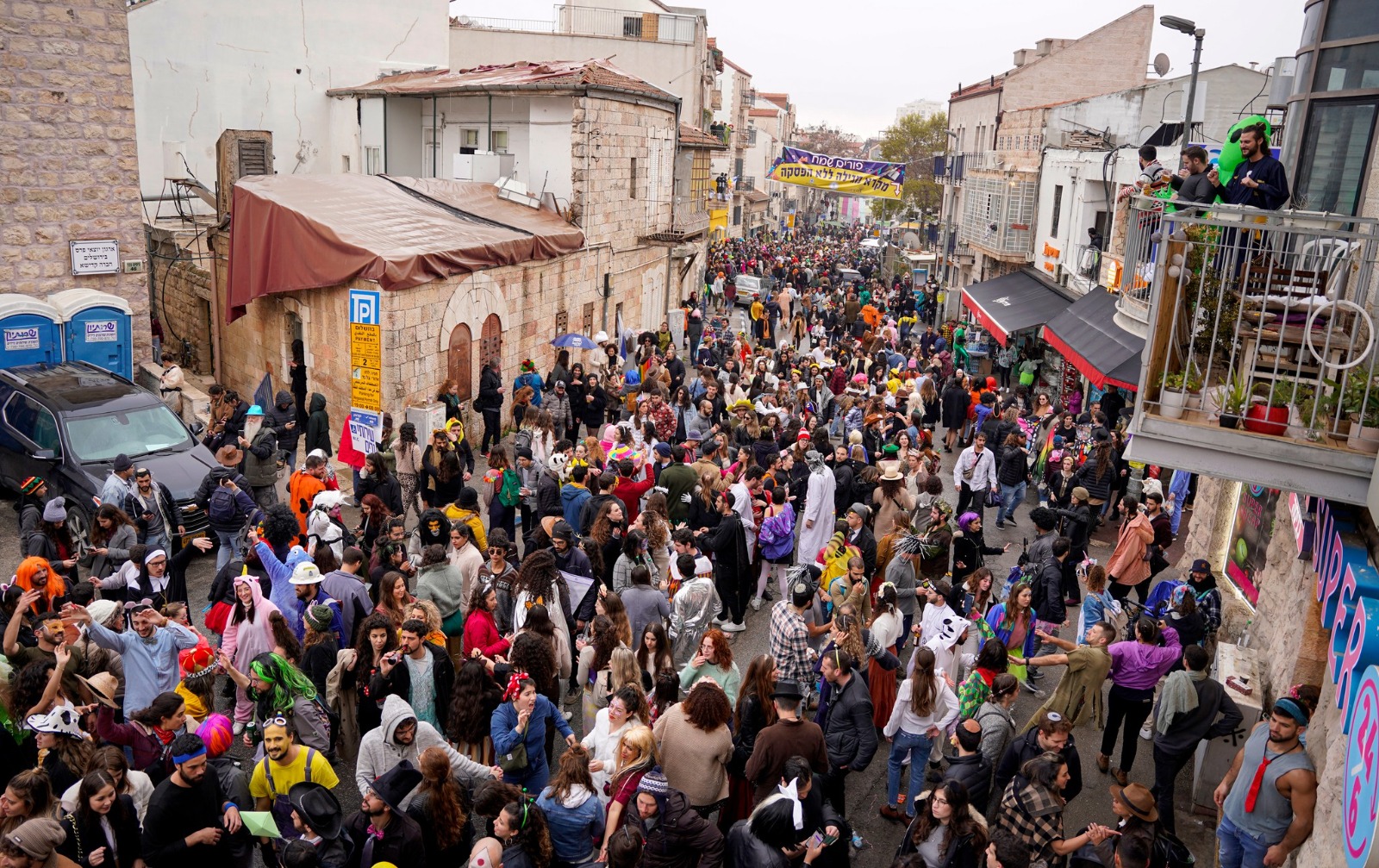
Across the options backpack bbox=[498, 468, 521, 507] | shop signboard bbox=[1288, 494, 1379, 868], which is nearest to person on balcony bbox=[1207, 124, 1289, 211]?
shop signboard bbox=[1288, 494, 1379, 868]

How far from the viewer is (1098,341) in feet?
52.9

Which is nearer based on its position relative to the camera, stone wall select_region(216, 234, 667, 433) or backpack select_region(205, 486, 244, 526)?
backpack select_region(205, 486, 244, 526)

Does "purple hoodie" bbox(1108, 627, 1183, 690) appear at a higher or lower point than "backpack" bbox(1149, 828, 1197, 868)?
higher

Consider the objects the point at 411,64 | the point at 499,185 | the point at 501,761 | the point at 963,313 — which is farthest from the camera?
the point at 963,313

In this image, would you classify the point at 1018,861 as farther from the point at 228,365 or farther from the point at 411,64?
the point at 411,64

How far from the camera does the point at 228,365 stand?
17.5 metres

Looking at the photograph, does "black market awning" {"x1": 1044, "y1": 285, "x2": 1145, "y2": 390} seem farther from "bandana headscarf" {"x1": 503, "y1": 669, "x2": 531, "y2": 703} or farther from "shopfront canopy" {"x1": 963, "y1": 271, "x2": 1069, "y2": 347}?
"bandana headscarf" {"x1": 503, "y1": 669, "x2": 531, "y2": 703}

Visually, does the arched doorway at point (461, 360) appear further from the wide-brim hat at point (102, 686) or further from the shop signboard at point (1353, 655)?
the shop signboard at point (1353, 655)

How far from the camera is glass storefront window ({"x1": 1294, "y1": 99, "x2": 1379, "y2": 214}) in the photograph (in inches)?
247

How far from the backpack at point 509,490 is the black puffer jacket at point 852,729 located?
5.05m

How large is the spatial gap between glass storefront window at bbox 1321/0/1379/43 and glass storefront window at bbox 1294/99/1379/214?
1.33 ft

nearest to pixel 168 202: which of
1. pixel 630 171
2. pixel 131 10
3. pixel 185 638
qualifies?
pixel 131 10

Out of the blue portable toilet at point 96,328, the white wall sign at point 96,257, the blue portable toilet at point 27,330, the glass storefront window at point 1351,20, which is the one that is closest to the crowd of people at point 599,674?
the blue portable toilet at point 27,330

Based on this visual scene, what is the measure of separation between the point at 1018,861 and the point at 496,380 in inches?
466
